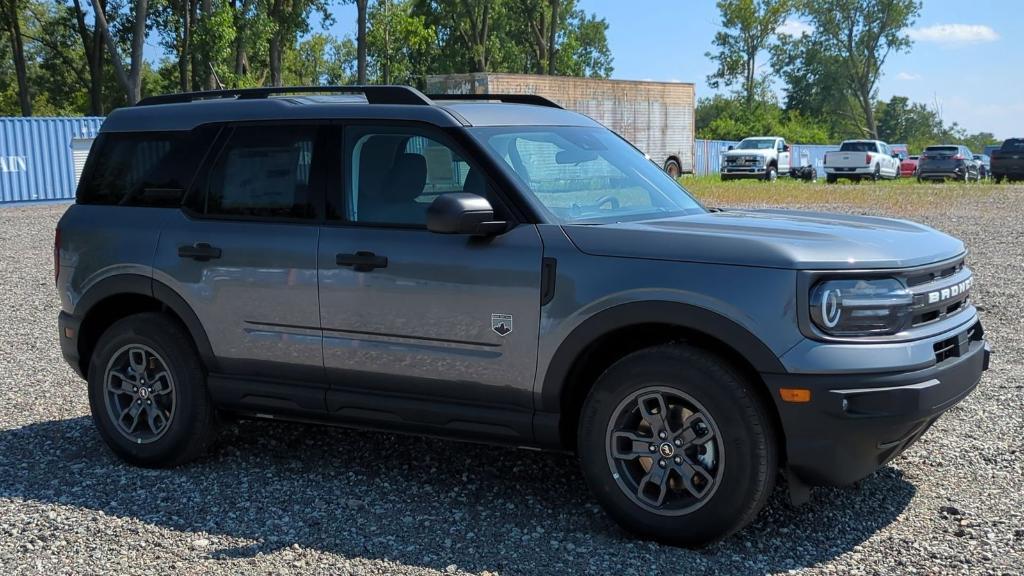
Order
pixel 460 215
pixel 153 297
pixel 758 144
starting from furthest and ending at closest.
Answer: pixel 758 144 < pixel 153 297 < pixel 460 215

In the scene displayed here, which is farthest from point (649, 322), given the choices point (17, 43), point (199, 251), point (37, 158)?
point (17, 43)

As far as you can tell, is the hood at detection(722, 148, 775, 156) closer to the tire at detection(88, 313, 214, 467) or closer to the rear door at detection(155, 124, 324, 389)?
the rear door at detection(155, 124, 324, 389)

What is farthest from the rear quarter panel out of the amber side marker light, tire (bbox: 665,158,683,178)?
tire (bbox: 665,158,683,178)

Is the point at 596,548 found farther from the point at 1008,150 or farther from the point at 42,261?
the point at 1008,150

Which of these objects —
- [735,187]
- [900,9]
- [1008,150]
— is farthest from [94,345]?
[900,9]

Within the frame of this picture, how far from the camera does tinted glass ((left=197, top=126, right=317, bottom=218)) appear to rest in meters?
5.07

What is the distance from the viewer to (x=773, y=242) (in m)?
4.05

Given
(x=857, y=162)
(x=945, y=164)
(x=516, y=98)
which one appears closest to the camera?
(x=516, y=98)

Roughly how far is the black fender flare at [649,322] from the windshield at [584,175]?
0.53 m

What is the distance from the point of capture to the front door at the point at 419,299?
175 inches

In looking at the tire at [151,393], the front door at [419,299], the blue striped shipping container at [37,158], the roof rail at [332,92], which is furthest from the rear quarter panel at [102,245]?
the blue striped shipping container at [37,158]

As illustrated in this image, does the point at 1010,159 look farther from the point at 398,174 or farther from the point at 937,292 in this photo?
the point at 398,174

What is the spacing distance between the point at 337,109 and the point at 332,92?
413 mm

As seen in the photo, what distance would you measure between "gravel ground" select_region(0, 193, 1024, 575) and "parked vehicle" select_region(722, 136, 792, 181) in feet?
117
